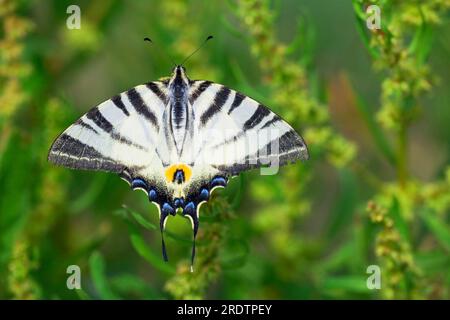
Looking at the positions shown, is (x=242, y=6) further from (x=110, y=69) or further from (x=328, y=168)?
(x=328, y=168)

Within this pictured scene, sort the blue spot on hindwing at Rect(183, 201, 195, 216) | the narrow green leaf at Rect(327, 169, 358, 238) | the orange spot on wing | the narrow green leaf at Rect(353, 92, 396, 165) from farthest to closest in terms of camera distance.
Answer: the narrow green leaf at Rect(327, 169, 358, 238), the narrow green leaf at Rect(353, 92, 396, 165), the orange spot on wing, the blue spot on hindwing at Rect(183, 201, 195, 216)

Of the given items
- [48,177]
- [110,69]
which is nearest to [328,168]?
[110,69]

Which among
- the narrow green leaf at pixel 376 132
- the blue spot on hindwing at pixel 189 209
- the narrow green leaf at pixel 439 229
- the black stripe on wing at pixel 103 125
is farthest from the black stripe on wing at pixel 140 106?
the narrow green leaf at pixel 439 229

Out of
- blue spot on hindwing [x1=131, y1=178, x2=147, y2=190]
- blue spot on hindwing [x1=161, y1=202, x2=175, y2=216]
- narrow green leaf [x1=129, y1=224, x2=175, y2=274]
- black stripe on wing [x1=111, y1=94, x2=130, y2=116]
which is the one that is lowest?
narrow green leaf [x1=129, y1=224, x2=175, y2=274]

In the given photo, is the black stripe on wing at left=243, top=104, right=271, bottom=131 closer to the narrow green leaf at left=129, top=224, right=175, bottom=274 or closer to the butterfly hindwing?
the butterfly hindwing

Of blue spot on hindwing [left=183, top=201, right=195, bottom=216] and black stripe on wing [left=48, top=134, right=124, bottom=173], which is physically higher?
black stripe on wing [left=48, top=134, right=124, bottom=173]

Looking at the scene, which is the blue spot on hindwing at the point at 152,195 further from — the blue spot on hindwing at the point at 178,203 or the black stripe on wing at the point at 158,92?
the black stripe on wing at the point at 158,92

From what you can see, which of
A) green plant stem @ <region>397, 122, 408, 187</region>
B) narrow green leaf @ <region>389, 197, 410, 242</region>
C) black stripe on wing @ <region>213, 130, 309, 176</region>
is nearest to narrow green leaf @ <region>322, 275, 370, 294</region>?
narrow green leaf @ <region>389, 197, 410, 242</region>
